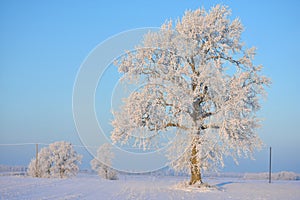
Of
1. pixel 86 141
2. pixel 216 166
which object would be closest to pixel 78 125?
pixel 86 141

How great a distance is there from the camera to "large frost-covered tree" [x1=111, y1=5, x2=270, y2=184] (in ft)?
57.3

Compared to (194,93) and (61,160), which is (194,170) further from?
(61,160)

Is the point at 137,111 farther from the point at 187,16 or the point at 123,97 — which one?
the point at 187,16

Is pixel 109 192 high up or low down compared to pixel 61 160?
up

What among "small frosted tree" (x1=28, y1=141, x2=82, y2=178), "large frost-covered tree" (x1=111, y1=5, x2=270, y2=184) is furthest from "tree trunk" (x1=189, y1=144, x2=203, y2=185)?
"small frosted tree" (x1=28, y1=141, x2=82, y2=178)

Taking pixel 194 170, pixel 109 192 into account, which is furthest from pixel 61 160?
pixel 109 192

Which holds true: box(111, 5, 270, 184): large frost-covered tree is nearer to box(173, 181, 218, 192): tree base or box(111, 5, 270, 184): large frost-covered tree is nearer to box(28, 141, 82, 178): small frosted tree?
box(173, 181, 218, 192): tree base

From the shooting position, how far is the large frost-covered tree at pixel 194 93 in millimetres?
17453

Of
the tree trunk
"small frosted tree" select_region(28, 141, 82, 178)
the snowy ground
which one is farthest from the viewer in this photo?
"small frosted tree" select_region(28, 141, 82, 178)

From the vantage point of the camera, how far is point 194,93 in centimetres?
1773

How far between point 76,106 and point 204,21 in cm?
791

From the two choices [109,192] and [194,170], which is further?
[194,170]

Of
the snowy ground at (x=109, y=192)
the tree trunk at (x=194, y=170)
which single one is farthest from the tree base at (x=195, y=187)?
the tree trunk at (x=194, y=170)

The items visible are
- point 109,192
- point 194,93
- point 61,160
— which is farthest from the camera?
point 61,160
